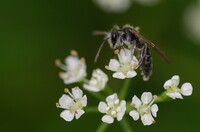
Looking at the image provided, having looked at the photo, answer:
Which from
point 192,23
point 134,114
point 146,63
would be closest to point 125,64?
point 146,63

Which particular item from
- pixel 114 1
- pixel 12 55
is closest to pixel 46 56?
pixel 12 55

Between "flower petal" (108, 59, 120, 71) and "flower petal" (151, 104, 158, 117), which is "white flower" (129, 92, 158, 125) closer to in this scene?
"flower petal" (151, 104, 158, 117)

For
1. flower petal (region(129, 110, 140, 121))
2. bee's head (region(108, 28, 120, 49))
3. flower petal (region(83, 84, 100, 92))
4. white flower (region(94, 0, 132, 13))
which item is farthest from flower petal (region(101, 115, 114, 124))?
white flower (region(94, 0, 132, 13))

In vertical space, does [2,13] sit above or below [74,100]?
above

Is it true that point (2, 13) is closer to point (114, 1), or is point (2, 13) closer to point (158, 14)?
point (114, 1)

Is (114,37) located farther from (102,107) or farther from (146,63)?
(102,107)

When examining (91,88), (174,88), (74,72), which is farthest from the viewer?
(74,72)
